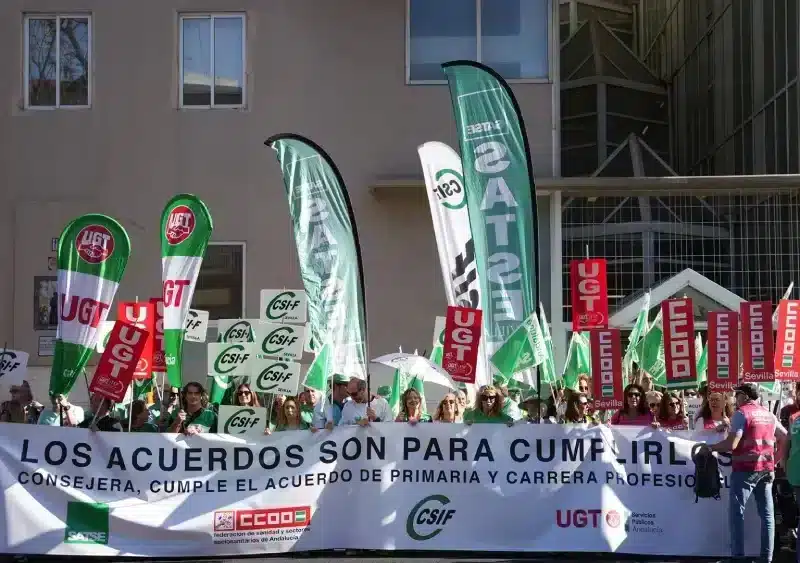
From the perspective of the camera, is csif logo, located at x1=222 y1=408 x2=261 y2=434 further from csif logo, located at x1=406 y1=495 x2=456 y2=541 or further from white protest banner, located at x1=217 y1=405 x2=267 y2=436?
csif logo, located at x1=406 y1=495 x2=456 y2=541

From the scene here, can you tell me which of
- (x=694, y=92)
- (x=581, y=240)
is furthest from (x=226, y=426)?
(x=694, y=92)

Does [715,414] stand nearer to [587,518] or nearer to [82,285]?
[587,518]

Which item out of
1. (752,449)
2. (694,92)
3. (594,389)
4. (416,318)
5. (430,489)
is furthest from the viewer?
(694,92)

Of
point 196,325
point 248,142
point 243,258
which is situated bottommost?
point 196,325

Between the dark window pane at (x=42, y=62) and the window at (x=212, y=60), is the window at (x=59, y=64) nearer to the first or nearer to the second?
the dark window pane at (x=42, y=62)

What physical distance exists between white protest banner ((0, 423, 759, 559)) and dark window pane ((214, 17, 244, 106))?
32.5 feet

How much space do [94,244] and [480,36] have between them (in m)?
9.71

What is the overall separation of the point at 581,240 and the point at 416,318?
2.91 metres

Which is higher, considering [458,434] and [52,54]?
[52,54]

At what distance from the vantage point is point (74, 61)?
64.5 ft

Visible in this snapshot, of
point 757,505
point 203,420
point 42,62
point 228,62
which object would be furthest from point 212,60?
point 757,505

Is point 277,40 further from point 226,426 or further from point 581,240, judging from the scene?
point 226,426

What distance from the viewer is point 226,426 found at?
11.5 m

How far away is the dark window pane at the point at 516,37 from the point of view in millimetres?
19328
